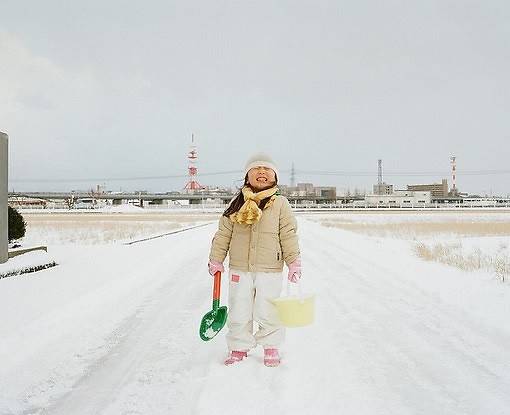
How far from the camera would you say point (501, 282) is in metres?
7.41

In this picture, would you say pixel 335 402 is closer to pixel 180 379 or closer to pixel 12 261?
pixel 180 379

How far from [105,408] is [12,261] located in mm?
6456

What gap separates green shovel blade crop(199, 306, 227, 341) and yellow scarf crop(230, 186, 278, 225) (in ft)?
2.81

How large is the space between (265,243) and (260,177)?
0.58 meters

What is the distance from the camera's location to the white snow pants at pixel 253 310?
3783 mm

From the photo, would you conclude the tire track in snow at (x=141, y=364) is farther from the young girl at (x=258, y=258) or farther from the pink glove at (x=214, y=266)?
the pink glove at (x=214, y=266)

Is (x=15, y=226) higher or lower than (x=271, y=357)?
higher

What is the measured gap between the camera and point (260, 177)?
12.8 feet

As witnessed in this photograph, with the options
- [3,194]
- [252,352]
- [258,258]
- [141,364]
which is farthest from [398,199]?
[141,364]

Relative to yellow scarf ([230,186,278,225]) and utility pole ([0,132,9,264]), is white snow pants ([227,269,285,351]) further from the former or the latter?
utility pole ([0,132,9,264])

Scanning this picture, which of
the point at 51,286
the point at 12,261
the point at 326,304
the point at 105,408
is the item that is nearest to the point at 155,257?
the point at 12,261

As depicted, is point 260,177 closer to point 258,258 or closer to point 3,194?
point 258,258

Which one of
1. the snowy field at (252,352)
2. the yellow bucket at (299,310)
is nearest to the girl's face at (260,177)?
the yellow bucket at (299,310)

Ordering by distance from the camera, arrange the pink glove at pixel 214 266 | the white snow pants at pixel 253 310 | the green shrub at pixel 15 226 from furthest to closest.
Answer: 1. the green shrub at pixel 15 226
2. the pink glove at pixel 214 266
3. the white snow pants at pixel 253 310
